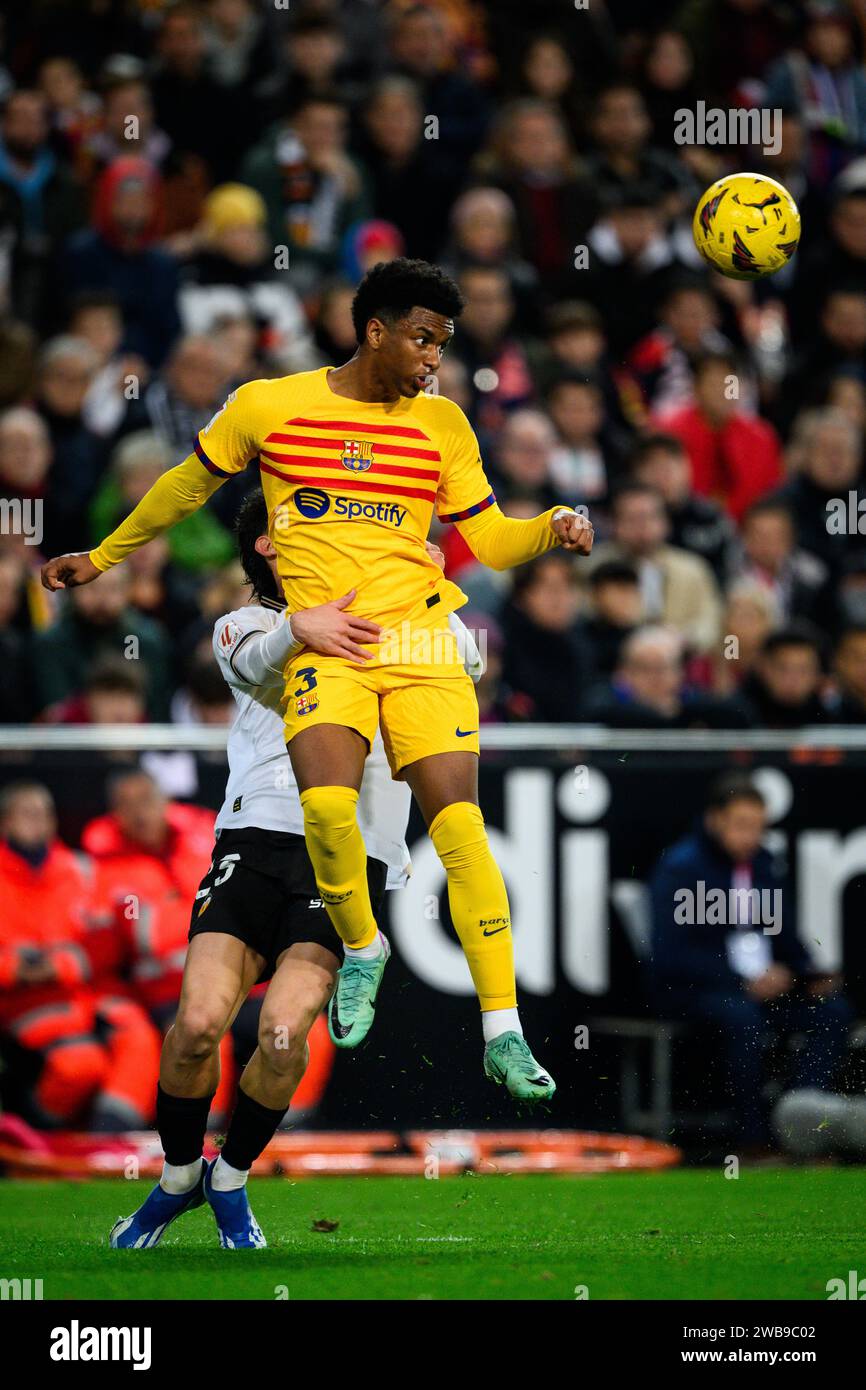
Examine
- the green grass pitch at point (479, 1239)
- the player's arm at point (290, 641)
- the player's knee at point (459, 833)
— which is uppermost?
the player's arm at point (290, 641)

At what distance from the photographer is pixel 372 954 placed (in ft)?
22.4

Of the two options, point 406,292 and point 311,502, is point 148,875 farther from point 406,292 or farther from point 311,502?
point 406,292

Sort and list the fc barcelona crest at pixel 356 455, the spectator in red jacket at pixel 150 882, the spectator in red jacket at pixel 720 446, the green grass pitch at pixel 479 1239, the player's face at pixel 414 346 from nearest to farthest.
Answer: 1. the green grass pitch at pixel 479 1239
2. the player's face at pixel 414 346
3. the fc barcelona crest at pixel 356 455
4. the spectator in red jacket at pixel 150 882
5. the spectator in red jacket at pixel 720 446

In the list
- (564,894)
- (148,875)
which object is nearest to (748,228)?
(564,894)

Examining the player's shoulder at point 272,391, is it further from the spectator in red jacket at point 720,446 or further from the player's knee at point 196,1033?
the spectator in red jacket at point 720,446

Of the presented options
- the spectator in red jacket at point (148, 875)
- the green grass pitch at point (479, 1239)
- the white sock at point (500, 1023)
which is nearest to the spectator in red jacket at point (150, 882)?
the spectator in red jacket at point (148, 875)

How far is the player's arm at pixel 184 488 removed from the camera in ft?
22.3

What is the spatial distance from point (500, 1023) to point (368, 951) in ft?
1.52

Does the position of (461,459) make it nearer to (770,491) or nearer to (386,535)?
(386,535)

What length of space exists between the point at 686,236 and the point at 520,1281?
8164 millimetres

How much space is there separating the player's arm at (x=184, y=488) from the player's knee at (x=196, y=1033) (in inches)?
55.3

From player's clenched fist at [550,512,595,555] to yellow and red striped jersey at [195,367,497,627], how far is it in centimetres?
49

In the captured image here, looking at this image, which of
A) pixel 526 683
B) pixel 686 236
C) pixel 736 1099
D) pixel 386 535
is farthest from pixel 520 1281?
pixel 686 236

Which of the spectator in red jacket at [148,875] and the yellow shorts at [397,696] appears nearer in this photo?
the yellow shorts at [397,696]
